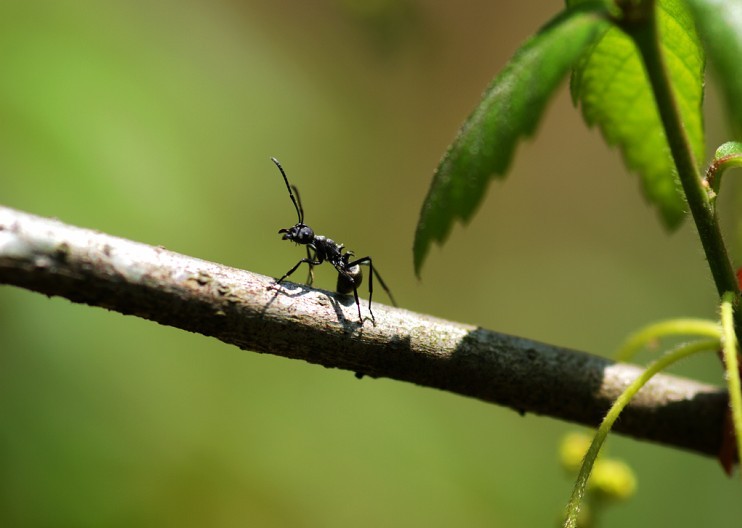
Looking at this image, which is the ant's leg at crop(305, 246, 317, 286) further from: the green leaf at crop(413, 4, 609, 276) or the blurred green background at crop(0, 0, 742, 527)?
the green leaf at crop(413, 4, 609, 276)

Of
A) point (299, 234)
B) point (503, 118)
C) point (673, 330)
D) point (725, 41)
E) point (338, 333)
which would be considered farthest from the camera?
point (299, 234)

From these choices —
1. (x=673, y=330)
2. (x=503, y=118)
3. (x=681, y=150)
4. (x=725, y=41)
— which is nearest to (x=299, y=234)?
(x=673, y=330)

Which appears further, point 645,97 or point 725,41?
point 645,97

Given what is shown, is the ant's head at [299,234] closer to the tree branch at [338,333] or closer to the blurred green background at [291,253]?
the blurred green background at [291,253]

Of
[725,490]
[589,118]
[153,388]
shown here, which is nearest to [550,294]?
[725,490]

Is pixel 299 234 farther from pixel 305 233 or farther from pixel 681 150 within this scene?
pixel 681 150

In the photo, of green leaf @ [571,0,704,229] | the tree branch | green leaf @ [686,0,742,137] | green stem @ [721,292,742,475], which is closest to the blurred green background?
green leaf @ [571,0,704,229]

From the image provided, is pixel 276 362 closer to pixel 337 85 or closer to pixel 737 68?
pixel 337 85
